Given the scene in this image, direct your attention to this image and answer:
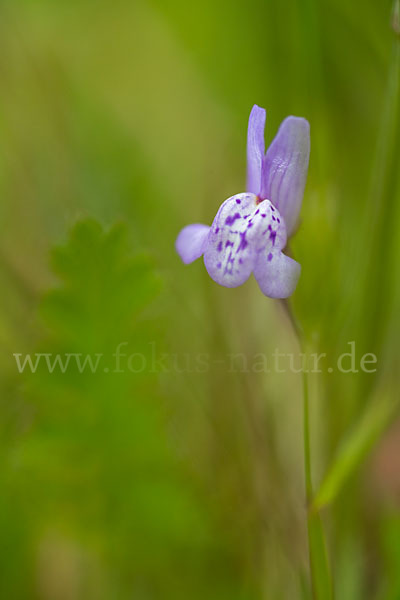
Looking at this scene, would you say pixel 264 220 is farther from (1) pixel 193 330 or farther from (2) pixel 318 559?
(1) pixel 193 330

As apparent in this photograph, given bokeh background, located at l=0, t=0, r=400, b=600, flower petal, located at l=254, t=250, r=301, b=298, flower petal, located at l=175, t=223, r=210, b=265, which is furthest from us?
bokeh background, located at l=0, t=0, r=400, b=600

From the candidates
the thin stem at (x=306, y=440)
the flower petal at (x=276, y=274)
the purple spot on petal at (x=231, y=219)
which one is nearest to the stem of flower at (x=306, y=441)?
the thin stem at (x=306, y=440)

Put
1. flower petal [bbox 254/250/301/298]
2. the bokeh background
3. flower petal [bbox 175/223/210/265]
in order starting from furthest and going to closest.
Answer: the bokeh background < flower petal [bbox 175/223/210/265] < flower petal [bbox 254/250/301/298]

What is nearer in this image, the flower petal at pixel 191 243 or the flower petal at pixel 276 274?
the flower petal at pixel 276 274

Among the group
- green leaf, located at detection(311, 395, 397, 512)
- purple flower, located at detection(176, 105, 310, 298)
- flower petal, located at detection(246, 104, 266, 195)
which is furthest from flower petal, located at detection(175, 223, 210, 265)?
green leaf, located at detection(311, 395, 397, 512)

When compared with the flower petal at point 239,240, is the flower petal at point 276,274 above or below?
below

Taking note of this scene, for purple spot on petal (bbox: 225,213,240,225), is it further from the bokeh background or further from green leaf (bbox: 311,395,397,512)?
green leaf (bbox: 311,395,397,512)

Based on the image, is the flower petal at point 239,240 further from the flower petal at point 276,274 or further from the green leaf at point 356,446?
the green leaf at point 356,446
